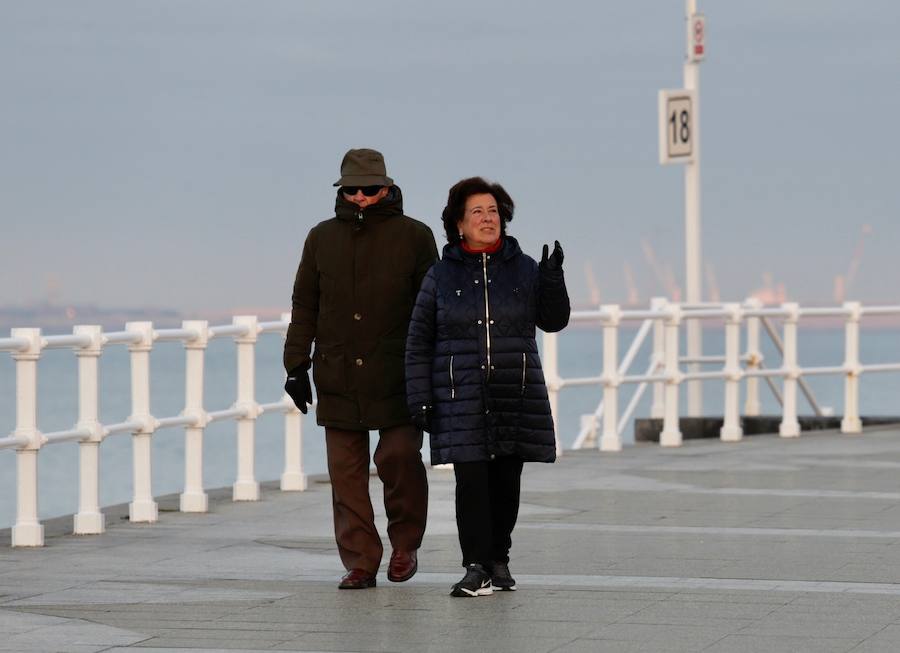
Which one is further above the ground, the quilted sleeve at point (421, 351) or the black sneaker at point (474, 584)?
the quilted sleeve at point (421, 351)

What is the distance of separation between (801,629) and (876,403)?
105m

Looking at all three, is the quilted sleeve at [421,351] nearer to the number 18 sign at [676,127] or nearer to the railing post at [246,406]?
the railing post at [246,406]

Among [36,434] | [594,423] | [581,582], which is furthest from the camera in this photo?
[594,423]

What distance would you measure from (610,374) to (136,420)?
20.3 ft

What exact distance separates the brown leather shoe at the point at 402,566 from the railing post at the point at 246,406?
465 cm

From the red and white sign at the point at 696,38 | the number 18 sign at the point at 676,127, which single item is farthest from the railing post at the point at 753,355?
the red and white sign at the point at 696,38

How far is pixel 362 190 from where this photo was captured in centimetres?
913

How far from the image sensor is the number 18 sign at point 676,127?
23844 millimetres

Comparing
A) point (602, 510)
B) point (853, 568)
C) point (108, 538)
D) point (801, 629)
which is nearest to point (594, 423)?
point (602, 510)

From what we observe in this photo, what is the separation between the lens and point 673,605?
27.5ft

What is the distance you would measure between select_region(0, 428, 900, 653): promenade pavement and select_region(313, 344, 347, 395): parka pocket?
0.86 meters

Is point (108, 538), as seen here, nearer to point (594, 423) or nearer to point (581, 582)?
point (581, 582)

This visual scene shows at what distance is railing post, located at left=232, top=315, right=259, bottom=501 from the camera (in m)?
13.7

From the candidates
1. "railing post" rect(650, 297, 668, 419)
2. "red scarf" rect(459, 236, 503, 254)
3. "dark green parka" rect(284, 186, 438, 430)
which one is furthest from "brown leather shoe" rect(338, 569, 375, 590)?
"railing post" rect(650, 297, 668, 419)
